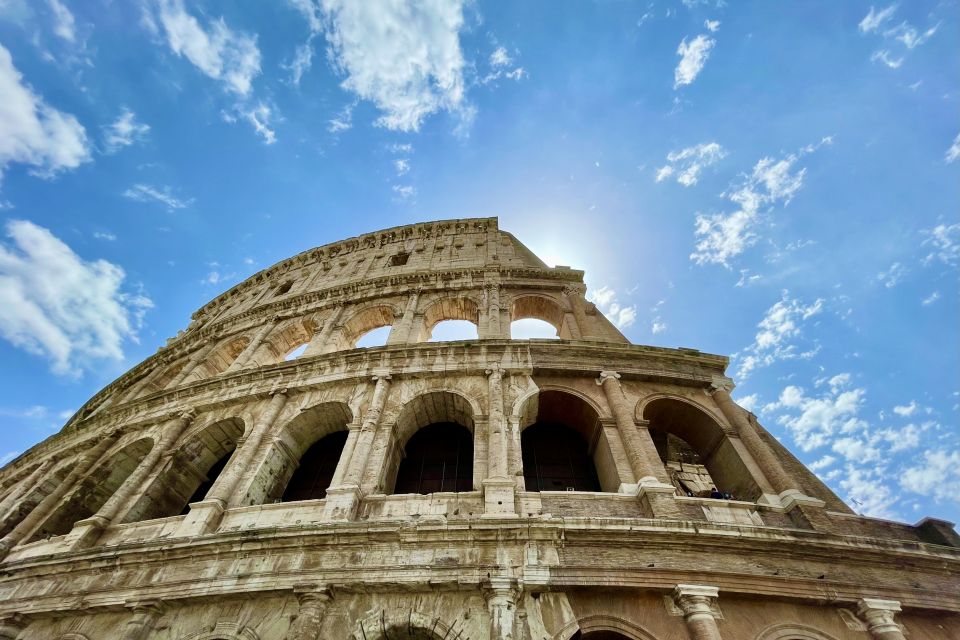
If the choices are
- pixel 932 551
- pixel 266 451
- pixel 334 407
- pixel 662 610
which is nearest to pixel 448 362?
pixel 334 407

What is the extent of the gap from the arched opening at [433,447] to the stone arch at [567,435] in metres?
1.23

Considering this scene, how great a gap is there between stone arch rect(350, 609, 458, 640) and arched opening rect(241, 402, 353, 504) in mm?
3594

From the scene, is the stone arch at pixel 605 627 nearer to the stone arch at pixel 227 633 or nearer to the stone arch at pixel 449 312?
the stone arch at pixel 227 633

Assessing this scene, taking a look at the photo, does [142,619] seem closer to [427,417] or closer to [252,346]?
[427,417]

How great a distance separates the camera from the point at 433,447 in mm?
10023

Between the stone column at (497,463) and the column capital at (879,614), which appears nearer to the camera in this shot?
the column capital at (879,614)

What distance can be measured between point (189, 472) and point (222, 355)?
6.15m

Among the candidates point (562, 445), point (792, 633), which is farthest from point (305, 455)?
point (792, 633)

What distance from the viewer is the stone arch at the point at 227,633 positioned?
625cm

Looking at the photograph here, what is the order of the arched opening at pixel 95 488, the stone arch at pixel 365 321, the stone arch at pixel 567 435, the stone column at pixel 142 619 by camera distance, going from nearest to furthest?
the stone column at pixel 142 619, the stone arch at pixel 567 435, the arched opening at pixel 95 488, the stone arch at pixel 365 321

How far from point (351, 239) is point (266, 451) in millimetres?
12531

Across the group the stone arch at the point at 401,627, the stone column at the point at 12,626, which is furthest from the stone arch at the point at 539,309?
the stone column at the point at 12,626

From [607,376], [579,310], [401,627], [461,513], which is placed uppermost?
[579,310]

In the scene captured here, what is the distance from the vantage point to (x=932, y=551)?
6.90m
